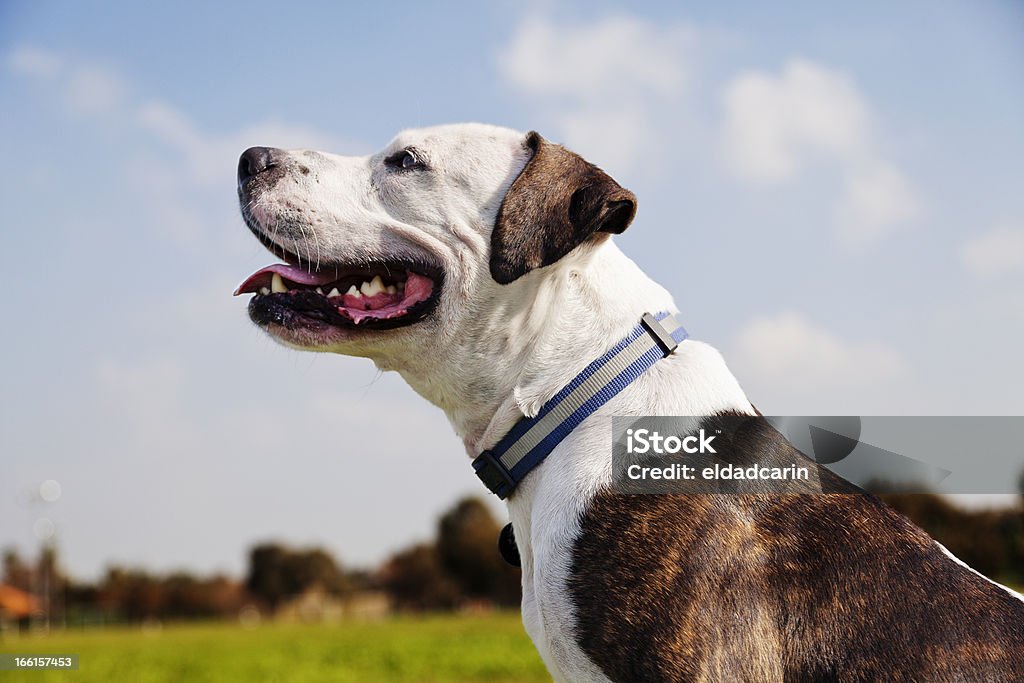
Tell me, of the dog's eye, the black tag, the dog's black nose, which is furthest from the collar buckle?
the dog's black nose

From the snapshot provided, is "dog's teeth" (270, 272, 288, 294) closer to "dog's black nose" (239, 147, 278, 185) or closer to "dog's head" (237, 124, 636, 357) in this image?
"dog's head" (237, 124, 636, 357)

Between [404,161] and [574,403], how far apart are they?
1.29 metres

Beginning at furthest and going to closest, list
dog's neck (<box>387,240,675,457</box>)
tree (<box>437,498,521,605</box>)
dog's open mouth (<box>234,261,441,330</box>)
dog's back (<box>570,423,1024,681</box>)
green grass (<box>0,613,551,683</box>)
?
1. tree (<box>437,498,521,605</box>)
2. green grass (<box>0,613,551,683</box>)
3. dog's open mouth (<box>234,261,441,330</box>)
4. dog's neck (<box>387,240,675,457</box>)
5. dog's back (<box>570,423,1024,681</box>)

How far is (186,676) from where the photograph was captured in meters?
21.6

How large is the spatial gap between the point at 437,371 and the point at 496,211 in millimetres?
671

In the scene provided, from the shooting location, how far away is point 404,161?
3.88 meters

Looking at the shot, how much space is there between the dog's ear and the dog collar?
40cm

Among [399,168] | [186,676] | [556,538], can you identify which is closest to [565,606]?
[556,538]

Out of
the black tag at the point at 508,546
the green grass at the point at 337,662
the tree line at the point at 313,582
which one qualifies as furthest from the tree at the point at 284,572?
the black tag at the point at 508,546

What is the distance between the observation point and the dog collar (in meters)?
3.35

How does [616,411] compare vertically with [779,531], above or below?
above

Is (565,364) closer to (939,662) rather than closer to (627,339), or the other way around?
(627,339)

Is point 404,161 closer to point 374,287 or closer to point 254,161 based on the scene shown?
point 374,287

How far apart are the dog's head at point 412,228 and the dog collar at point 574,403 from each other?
41 cm
